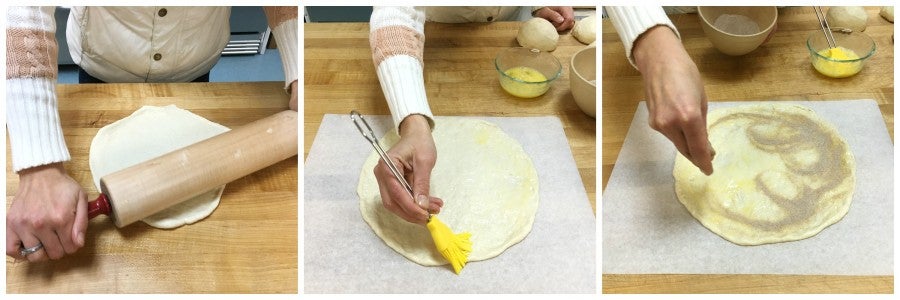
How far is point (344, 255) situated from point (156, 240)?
0.95ft

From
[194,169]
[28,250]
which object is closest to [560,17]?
[194,169]

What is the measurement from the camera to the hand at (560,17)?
1.37m

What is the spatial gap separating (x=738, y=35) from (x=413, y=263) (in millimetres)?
742

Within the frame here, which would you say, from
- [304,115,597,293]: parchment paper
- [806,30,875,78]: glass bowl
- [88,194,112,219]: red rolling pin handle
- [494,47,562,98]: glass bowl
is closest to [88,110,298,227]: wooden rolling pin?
[88,194,112,219]: red rolling pin handle

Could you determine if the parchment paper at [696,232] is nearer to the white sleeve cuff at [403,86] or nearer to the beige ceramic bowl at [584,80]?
the beige ceramic bowl at [584,80]

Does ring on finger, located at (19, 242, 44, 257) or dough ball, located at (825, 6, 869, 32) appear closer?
ring on finger, located at (19, 242, 44, 257)

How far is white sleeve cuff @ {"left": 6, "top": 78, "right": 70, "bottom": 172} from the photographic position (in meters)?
0.91

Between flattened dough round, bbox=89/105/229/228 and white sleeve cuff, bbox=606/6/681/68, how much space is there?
26.8 inches

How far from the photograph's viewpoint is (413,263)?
103 centimetres

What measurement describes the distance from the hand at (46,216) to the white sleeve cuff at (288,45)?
36 cm

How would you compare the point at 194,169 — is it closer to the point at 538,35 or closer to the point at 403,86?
the point at 403,86

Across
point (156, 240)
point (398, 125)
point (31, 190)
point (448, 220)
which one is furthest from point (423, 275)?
point (31, 190)

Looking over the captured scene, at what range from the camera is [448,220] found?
1.08m

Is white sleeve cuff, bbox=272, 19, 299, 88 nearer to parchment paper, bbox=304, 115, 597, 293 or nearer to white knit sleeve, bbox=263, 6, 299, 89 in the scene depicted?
white knit sleeve, bbox=263, 6, 299, 89
